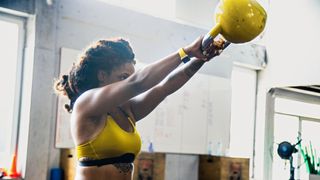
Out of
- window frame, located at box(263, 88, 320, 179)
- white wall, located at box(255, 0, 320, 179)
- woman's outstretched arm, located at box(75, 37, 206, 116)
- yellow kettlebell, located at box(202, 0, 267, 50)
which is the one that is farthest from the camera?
window frame, located at box(263, 88, 320, 179)

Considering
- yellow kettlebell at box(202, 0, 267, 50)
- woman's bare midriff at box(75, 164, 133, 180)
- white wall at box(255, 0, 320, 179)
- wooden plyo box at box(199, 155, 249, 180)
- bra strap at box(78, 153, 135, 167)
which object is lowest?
wooden plyo box at box(199, 155, 249, 180)

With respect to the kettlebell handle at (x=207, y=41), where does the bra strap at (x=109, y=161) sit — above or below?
below

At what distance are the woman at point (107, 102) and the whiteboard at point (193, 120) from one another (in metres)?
3.13

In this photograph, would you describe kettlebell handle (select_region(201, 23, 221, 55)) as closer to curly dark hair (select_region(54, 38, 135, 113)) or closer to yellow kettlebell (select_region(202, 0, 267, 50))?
yellow kettlebell (select_region(202, 0, 267, 50))

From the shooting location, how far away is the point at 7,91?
4.18 metres

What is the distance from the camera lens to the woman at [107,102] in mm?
1584

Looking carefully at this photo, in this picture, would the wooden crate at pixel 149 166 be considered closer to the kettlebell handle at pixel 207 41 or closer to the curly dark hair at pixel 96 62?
the curly dark hair at pixel 96 62

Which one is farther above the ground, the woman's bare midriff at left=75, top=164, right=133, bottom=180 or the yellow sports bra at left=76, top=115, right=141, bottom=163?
the yellow sports bra at left=76, top=115, right=141, bottom=163

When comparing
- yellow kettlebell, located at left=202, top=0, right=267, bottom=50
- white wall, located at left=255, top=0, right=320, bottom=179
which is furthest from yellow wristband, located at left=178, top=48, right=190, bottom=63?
white wall, located at left=255, top=0, right=320, bottom=179

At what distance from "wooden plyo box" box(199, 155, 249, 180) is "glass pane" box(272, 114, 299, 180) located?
1130 mm

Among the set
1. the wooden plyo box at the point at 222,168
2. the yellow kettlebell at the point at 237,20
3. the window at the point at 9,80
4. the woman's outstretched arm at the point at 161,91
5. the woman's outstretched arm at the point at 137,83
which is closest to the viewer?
the woman's outstretched arm at the point at 137,83

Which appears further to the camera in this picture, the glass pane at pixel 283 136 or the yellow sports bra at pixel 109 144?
the glass pane at pixel 283 136

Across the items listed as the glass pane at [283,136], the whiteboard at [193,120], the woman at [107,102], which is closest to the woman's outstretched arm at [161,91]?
the woman at [107,102]

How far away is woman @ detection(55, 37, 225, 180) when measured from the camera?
1.58 m
